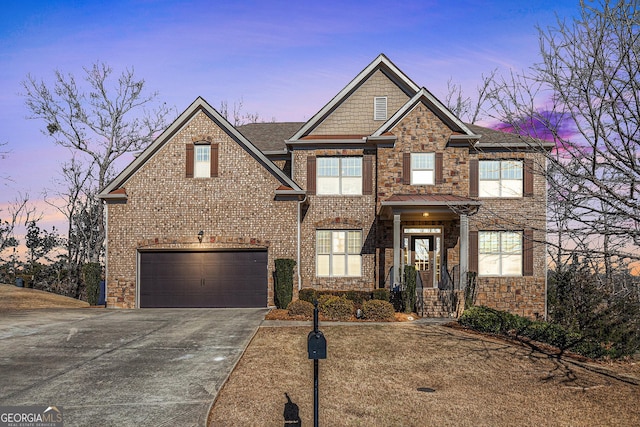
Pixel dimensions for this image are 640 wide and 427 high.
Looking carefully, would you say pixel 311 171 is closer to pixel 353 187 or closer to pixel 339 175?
pixel 339 175

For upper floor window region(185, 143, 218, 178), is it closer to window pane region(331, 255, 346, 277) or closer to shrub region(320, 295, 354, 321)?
window pane region(331, 255, 346, 277)

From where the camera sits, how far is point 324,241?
74.8 ft

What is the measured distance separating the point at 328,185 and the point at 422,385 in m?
13.7

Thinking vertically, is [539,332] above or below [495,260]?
below

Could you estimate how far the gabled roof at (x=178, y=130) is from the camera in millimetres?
21531

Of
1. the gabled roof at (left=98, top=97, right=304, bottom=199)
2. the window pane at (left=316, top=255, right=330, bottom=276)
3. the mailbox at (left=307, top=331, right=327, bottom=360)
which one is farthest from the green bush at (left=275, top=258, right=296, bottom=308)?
the mailbox at (left=307, top=331, right=327, bottom=360)

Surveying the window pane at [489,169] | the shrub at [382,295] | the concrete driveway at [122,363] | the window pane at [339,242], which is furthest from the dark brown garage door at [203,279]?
the window pane at [489,169]

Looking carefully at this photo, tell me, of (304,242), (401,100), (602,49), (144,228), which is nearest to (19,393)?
(602,49)

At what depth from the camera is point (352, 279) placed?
22469 millimetres

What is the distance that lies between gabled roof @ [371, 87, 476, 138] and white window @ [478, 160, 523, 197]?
Answer: 2.00 m

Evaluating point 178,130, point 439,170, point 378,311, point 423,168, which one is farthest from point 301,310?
point 178,130

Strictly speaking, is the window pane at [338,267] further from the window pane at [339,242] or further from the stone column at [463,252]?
the stone column at [463,252]

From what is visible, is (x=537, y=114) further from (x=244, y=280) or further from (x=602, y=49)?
(x=244, y=280)

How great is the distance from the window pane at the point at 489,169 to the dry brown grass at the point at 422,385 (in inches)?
401
